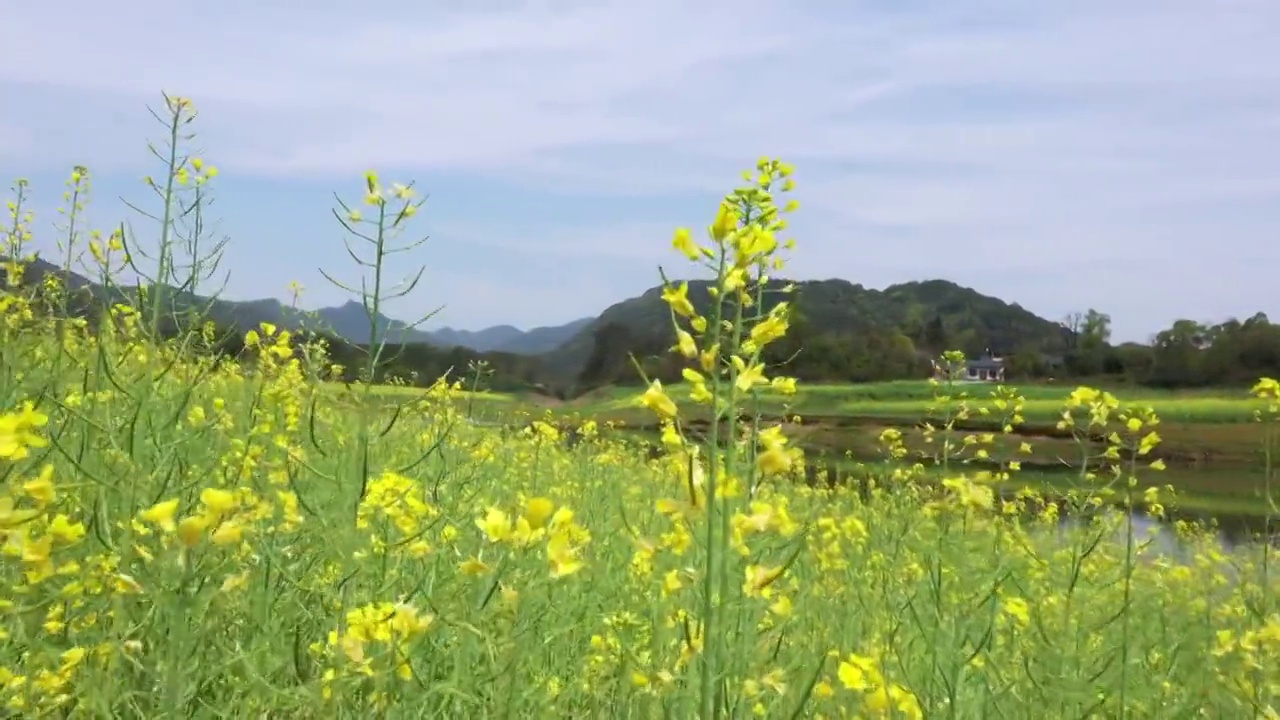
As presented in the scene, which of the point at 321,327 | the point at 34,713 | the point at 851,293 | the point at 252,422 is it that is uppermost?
the point at 851,293

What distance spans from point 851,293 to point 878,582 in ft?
129

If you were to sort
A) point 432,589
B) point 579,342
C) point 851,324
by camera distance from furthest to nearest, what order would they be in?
1. point 851,324
2. point 579,342
3. point 432,589

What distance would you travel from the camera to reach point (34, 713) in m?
1.71

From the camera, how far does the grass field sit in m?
1.58

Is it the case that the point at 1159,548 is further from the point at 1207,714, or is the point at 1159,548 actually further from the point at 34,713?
the point at 34,713

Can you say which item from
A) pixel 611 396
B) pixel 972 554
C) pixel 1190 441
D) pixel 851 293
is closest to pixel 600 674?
pixel 972 554

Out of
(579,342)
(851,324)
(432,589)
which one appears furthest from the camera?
(851,324)

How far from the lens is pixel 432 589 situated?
262 cm

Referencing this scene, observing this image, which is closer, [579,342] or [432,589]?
[432,589]

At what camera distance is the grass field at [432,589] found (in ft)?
5.19

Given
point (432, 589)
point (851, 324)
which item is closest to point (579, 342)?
point (432, 589)

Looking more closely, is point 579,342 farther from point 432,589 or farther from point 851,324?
point 851,324

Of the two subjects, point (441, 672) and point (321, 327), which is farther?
point (441, 672)

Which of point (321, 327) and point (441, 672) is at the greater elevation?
point (321, 327)
